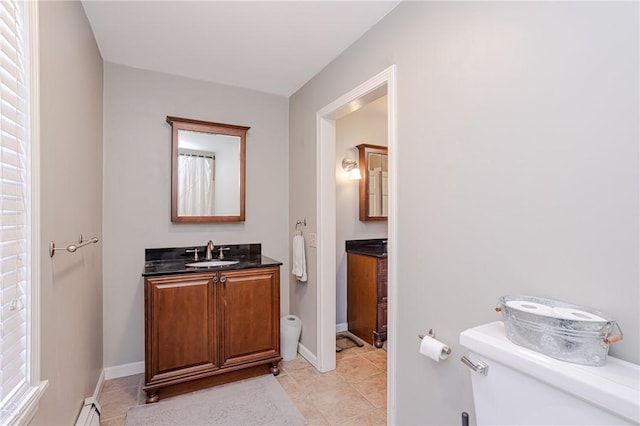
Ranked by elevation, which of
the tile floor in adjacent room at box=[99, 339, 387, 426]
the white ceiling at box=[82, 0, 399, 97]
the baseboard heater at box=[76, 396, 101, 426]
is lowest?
the tile floor in adjacent room at box=[99, 339, 387, 426]

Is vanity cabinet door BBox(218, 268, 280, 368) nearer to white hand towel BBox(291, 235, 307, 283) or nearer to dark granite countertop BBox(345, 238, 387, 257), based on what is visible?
white hand towel BBox(291, 235, 307, 283)

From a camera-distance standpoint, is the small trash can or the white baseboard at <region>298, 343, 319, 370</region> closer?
the white baseboard at <region>298, 343, 319, 370</region>

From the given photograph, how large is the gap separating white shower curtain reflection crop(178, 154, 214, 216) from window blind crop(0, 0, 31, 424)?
158 cm

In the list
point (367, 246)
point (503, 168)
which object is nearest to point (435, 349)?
point (503, 168)

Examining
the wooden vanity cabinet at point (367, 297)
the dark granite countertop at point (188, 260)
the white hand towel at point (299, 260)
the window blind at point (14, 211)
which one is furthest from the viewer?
the wooden vanity cabinet at point (367, 297)

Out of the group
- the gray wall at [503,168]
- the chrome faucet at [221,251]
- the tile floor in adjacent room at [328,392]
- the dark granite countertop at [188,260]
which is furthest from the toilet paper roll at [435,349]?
the chrome faucet at [221,251]

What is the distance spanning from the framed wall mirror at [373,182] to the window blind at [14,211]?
2.79 m

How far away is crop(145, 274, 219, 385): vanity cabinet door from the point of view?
2.02 meters

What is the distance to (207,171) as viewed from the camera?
270 cm

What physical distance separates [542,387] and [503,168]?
29.2 inches

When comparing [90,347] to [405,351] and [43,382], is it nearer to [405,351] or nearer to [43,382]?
[43,382]

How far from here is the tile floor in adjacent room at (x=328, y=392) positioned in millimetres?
1942

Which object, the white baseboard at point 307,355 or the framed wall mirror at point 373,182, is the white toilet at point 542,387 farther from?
the framed wall mirror at point 373,182

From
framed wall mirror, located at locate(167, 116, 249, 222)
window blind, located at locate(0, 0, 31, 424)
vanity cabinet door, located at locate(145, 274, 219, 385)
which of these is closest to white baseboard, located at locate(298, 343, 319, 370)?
vanity cabinet door, located at locate(145, 274, 219, 385)
